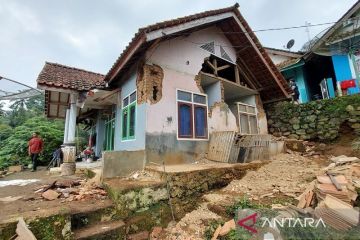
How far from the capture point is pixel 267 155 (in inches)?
314

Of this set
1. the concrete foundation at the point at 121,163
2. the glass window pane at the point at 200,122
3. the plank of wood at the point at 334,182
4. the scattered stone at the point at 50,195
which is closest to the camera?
the plank of wood at the point at 334,182

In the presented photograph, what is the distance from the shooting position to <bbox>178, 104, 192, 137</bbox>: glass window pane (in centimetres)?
700

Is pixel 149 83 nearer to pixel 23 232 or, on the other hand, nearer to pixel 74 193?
pixel 74 193

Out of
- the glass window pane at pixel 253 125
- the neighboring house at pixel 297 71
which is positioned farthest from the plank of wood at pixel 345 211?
the neighboring house at pixel 297 71

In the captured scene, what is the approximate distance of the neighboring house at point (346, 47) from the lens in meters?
10.2

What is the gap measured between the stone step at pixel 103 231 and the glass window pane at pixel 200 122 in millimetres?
4237

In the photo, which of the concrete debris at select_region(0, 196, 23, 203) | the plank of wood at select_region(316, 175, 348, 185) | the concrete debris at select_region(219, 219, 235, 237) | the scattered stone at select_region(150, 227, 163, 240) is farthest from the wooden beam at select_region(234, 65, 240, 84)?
the concrete debris at select_region(0, 196, 23, 203)

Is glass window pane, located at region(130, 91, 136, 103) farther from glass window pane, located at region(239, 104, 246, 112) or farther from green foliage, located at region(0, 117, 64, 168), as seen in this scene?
green foliage, located at region(0, 117, 64, 168)

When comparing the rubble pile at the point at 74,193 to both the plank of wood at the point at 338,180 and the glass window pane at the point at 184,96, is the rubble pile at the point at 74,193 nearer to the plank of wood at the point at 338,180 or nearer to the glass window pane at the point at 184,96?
the glass window pane at the point at 184,96

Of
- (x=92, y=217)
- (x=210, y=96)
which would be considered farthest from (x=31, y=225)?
(x=210, y=96)

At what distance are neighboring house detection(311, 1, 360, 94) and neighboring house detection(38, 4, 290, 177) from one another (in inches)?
124

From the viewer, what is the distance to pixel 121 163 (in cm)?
548

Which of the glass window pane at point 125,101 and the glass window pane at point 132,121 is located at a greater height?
the glass window pane at point 125,101

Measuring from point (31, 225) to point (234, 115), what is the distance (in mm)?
8313
